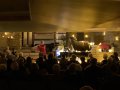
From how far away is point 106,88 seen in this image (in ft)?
14.4

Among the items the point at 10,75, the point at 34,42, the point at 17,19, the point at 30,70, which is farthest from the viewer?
the point at 34,42

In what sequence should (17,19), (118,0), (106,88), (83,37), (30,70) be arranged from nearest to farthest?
(118,0), (106,88), (30,70), (17,19), (83,37)

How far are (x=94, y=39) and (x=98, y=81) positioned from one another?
13.0m

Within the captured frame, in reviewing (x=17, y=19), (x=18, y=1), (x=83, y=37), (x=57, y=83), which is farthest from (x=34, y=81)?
(x=83, y=37)

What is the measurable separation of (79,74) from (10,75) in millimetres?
1396

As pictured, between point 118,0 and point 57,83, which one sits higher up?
point 118,0

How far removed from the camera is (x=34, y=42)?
66.9 feet

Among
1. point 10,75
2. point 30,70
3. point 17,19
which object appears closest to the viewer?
point 10,75

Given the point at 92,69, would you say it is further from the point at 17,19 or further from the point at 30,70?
the point at 17,19

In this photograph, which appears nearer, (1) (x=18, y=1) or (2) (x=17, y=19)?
(1) (x=18, y=1)

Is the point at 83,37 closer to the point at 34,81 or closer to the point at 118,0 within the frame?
the point at 34,81

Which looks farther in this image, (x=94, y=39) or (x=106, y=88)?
(x=94, y=39)

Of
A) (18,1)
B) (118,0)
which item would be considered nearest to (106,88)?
(118,0)

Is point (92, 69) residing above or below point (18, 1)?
below
